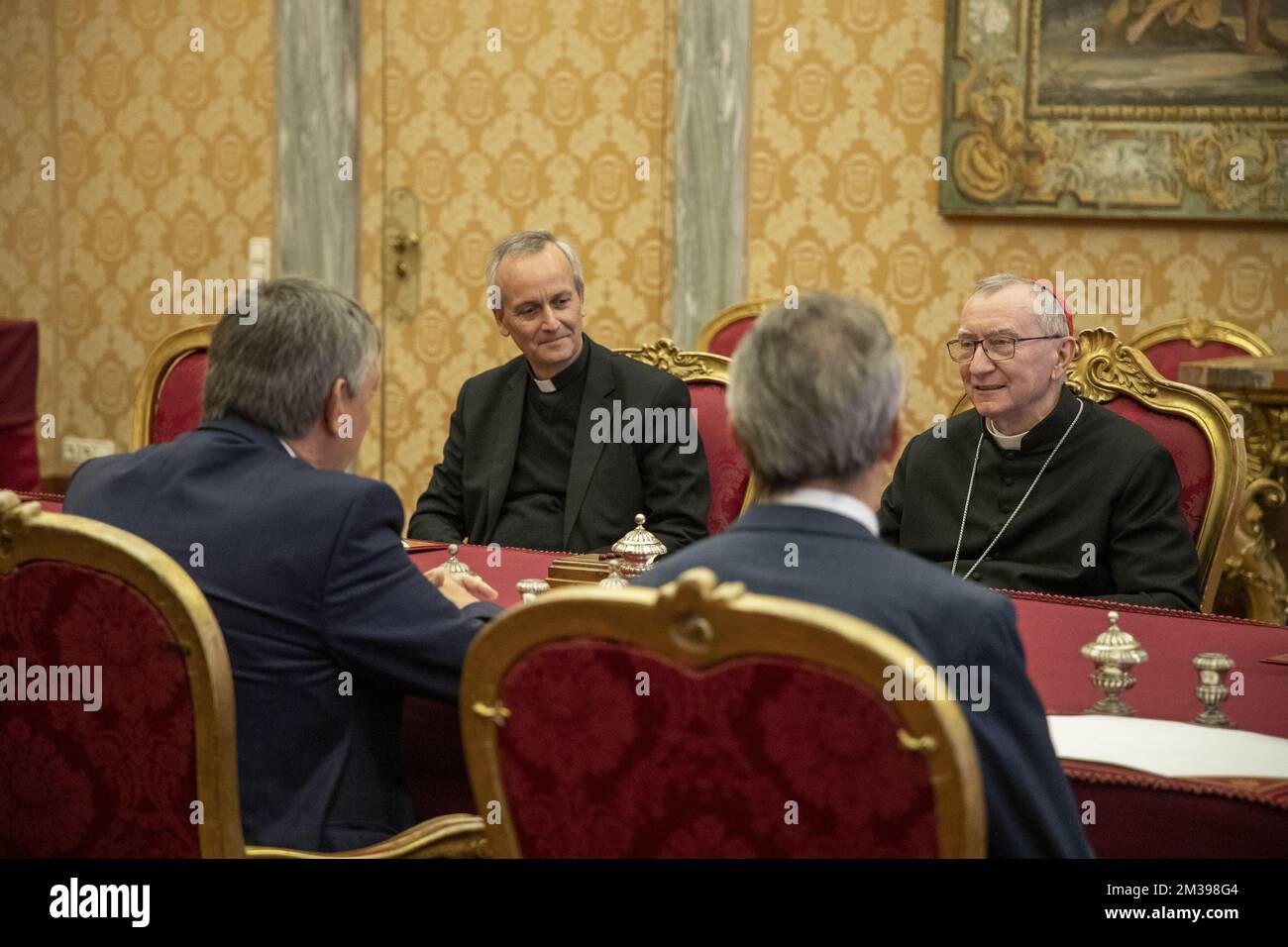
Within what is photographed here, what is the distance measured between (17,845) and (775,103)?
493 centimetres

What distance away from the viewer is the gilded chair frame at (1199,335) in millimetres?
5336

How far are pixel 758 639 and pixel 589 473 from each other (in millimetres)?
2602

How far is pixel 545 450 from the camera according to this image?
4.21 meters

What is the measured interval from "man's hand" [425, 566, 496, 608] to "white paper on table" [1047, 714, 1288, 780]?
0.95m

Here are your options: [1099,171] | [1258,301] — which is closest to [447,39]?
[1099,171]

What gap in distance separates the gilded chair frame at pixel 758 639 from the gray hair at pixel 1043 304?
216 cm

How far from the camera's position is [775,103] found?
253 inches

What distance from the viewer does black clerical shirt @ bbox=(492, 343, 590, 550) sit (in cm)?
414

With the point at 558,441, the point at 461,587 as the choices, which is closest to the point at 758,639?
the point at 461,587

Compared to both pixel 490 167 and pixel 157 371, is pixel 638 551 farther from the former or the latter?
pixel 490 167

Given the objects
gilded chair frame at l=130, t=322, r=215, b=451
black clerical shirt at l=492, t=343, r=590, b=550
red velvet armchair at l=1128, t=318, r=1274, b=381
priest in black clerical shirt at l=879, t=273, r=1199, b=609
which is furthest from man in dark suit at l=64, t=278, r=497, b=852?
red velvet armchair at l=1128, t=318, r=1274, b=381

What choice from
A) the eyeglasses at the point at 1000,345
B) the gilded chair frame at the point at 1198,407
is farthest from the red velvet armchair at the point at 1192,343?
the eyeglasses at the point at 1000,345
